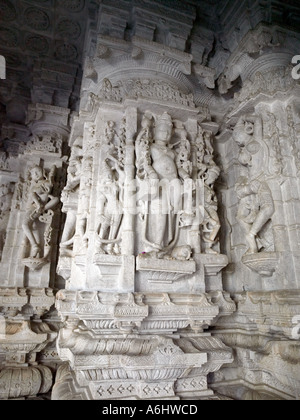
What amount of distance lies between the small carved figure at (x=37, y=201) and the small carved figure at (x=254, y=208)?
Result: 557 centimetres

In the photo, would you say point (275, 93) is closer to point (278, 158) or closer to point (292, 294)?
point (278, 158)

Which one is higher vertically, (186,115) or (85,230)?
(186,115)

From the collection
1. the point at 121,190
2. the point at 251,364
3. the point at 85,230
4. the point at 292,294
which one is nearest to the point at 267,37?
the point at 121,190

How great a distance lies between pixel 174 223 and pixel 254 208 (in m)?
1.38

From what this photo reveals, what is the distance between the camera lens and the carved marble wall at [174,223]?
4.17m

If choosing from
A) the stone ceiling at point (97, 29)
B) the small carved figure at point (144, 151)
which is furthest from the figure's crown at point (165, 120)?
the stone ceiling at point (97, 29)

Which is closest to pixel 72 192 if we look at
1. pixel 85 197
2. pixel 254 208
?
pixel 85 197

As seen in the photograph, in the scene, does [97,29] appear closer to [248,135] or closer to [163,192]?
[248,135]

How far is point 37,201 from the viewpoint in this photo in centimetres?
836

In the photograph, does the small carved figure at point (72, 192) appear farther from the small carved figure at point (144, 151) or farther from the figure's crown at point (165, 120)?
the figure's crown at point (165, 120)

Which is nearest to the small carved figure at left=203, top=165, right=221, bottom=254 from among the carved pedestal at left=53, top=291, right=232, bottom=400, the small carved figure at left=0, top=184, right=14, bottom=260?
the carved pedestal at left=53, top=291, right=232, bottom=400

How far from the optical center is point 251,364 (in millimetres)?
4516
